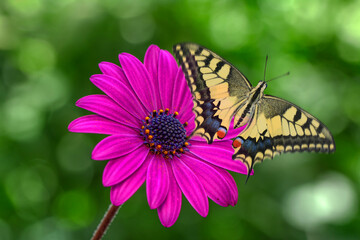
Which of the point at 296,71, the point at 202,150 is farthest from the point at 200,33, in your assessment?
the point at 202,150

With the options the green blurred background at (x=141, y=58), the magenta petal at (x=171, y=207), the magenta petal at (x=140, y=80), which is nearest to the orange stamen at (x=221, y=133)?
the magenta petal at (x=171, y=207)

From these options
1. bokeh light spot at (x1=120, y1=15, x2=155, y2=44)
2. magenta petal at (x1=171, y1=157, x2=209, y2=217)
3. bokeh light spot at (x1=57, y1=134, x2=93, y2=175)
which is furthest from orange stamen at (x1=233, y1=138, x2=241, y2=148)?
bokeh light spot at (x1=120, y1=15, x2=155, y2=44)

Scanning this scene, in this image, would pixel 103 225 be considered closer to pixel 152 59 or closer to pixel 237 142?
pixel 237 142

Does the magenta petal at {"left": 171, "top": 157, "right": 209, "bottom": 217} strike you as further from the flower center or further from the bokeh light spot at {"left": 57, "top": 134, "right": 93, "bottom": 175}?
the bokeh light spot at {"left": 57, "top": 134, "right": 93, "bottom": 175}

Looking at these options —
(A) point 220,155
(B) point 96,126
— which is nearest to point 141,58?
(A) point 220,155

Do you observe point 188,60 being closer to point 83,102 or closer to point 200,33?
point 83,102

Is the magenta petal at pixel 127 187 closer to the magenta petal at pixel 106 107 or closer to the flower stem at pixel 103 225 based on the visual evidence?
the flower stem at pixel 103 225
